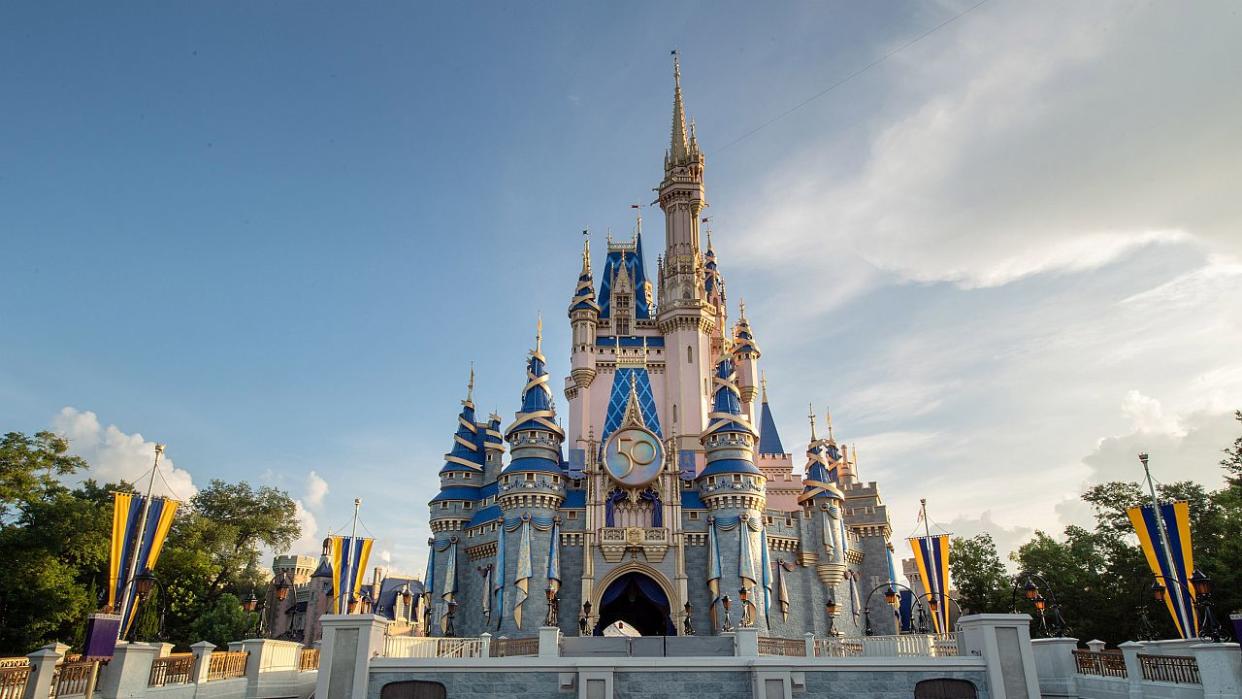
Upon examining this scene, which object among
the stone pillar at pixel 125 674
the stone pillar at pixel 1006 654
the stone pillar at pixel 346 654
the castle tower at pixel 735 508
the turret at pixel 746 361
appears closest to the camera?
the stone pillar at pixel 125 674

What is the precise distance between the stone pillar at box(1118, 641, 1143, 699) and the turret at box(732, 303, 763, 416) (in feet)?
125

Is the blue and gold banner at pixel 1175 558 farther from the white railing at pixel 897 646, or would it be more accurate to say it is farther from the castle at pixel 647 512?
the castle at pixel 647 512

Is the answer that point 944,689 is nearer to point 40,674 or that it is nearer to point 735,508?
point 735,508

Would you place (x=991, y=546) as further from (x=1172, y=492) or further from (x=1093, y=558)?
(x=1172, y=492)

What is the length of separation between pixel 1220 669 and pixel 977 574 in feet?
147

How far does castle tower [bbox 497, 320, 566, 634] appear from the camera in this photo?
135 ft

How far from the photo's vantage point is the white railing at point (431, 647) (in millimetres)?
23938

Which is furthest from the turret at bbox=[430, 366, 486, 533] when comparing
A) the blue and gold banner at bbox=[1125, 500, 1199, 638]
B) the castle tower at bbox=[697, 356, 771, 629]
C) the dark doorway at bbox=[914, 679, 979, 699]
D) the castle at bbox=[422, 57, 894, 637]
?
the blue and gold banner at bbox=[1125, 500, 1199, 638]

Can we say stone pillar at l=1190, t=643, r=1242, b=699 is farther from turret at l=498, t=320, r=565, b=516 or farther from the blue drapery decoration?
turret at l=498, t=320, r=565, b=516

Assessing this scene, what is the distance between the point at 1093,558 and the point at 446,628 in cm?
4299

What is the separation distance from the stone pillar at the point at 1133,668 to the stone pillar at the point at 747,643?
399 inches

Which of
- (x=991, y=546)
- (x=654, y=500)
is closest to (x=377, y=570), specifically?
(x=654, y=500)

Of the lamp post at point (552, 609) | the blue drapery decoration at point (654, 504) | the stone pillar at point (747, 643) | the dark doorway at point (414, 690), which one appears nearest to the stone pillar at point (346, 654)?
the dark doorway at point (414, 690)

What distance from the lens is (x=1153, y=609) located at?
141ft
